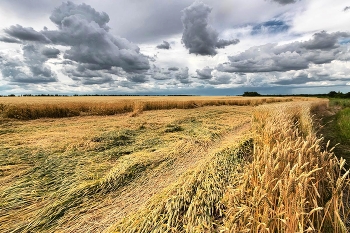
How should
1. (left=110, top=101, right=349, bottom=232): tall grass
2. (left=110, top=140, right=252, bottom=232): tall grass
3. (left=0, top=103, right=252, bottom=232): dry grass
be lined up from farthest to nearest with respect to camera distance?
1. (left=0, top=103, right=252, bottom=232): dry grass
2. (left=110, top=140, right=252, bottom=232): tall grass
3. (left=110, top=101, right=349, bottom=232): tall grass

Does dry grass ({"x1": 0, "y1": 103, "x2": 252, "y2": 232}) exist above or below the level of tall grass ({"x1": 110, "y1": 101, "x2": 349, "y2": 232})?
below

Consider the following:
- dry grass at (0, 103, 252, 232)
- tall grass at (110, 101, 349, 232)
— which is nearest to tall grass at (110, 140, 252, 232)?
tall grass at (110, 101, 349, 232)

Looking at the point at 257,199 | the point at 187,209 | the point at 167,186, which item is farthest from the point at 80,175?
the point at 257,199

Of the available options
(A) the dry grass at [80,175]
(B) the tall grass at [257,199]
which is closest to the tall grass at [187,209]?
(B) the tall grass at [257,199]

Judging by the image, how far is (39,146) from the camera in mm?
6043

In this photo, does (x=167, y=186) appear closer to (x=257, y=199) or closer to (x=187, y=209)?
(x=187, y=209)

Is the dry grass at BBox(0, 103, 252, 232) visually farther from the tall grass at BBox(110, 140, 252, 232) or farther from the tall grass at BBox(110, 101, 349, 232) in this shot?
the tall grass at BBox(110, 101, 349, 232)

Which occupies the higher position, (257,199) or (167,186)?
(257,199)

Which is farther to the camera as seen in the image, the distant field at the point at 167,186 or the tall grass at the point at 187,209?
the tall grass at the point at 187,209

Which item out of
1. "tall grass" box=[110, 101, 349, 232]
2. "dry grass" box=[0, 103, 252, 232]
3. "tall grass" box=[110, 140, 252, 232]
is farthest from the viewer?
"dry grass" box=[0, 103, 252, 232]

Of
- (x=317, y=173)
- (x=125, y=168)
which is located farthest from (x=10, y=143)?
(x=317, y=173)

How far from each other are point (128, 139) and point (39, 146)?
2.61 meters

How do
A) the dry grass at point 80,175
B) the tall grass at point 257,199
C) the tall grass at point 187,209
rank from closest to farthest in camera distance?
the tall grass at point 257,199
the tall grass at point 187,209
the dry grass at point 80,175

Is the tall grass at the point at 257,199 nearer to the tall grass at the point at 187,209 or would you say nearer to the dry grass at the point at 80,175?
the tall grass at the point at 187,209
